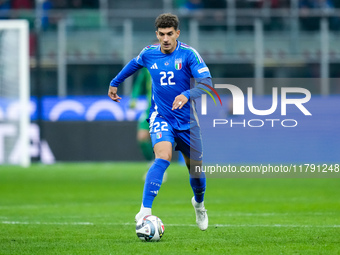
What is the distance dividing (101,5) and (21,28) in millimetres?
4423

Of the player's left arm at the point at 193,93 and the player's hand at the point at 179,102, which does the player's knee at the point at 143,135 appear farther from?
the player's hand at the point at 179,102

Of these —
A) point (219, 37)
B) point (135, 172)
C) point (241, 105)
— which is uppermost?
point (219, 37)

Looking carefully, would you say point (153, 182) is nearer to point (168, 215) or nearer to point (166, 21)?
point (166, 21)

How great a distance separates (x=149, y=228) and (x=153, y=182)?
0.44 metres

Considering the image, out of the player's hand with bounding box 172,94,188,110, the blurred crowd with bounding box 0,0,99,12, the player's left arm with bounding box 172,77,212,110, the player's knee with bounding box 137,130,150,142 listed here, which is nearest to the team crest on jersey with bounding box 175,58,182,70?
the player's left arm with bounding box 172,77,212,110

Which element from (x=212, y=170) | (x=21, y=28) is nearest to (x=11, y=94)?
(x=21, y=28)

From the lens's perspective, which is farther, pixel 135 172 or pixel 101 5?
pixel 101 5

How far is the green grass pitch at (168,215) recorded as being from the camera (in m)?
6.58

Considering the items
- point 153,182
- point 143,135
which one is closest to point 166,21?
point 153,182

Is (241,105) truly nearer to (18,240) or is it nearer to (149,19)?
(149,19)

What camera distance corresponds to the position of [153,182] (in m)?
6.91

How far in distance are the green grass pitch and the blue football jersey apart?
1.16 meters

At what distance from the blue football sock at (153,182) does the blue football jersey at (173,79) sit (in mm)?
509

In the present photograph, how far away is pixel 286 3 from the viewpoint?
868 inches
